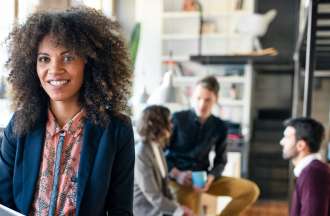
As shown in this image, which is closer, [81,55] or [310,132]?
[81,55]

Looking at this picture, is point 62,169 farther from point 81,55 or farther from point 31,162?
point 81,55

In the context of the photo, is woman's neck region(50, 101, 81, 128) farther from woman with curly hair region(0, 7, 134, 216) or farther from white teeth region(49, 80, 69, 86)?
white teeth region(49, 80, 69, 86)

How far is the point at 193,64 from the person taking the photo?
6.36 metres

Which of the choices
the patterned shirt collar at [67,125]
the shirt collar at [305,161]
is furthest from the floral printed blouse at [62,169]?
the shirt collar at [305,161]

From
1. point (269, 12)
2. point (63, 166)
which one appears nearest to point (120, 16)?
point (269, 12)

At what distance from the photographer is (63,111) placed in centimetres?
136

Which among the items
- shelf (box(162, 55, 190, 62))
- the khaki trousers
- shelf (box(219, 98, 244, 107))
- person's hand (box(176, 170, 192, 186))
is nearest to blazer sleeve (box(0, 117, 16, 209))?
person's hand (box(176, 170, 192, 186))

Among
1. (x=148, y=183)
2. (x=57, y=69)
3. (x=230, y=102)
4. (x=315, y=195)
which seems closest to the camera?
(x=57, y=69)

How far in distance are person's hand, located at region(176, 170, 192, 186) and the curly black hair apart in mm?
1627

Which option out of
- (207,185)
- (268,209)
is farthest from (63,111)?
(268,209)

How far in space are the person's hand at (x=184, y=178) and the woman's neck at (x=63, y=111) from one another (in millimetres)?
1706

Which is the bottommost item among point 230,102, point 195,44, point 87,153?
point 230,102

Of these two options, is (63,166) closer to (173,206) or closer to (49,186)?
(49,186)

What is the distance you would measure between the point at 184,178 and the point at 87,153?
1749 millimetres
